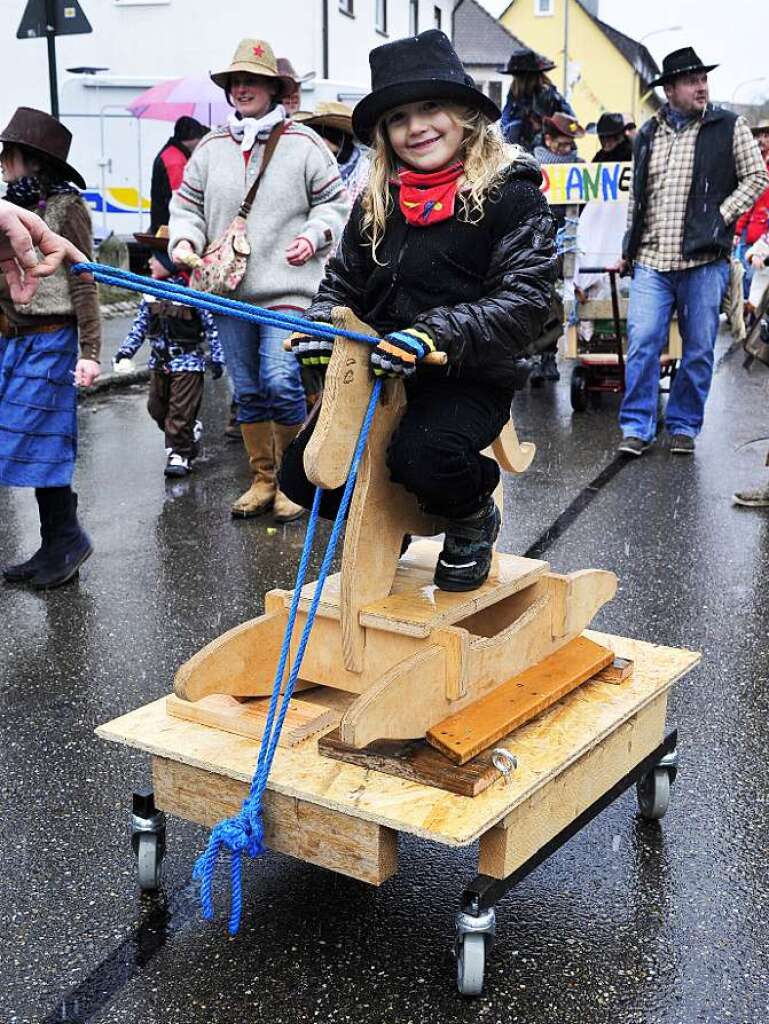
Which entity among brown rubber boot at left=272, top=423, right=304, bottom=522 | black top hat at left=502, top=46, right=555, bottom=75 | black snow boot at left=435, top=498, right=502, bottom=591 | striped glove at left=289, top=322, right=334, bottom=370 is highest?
black top hat at left=502, top=46, right=555, bottom=75

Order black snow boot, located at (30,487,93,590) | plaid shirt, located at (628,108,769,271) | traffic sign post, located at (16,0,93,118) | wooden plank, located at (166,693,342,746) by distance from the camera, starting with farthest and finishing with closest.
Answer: traffic sign post, located at (16,0,93,118) → plaid shirt, located at (628,108,769,271) → black snow boot, located at (30,487,93,590) → wooden plank, located at (166,693,342,746)

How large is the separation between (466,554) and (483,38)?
51.5 meters

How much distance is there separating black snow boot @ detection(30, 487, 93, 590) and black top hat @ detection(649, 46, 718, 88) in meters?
4.46

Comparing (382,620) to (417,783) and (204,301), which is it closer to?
(417,783)

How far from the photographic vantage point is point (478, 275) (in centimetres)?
Result: 342

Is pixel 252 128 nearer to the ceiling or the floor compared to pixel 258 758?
nearer to the ceiling

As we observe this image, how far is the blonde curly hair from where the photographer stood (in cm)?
335

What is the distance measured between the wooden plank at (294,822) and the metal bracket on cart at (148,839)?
5cm

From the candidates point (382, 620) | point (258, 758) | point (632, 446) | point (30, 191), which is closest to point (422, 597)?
point (382, 620)

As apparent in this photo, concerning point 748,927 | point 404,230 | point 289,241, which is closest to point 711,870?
point 748,927

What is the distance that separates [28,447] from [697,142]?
15.2 ft

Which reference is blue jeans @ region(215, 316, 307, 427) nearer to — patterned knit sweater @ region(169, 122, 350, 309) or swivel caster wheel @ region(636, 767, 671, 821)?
patterned knit sweater @ region(169, 122, 350, 309)

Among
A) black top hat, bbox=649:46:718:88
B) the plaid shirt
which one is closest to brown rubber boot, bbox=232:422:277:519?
the plaid shirt

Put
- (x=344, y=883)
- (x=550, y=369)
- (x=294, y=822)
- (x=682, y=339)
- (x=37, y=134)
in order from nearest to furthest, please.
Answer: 1. (x=294, y=822)
2. (x=344, y=883)
3. (x=37, y=134)
4. (x=682, y=339)
5. (x=550, y=369)
